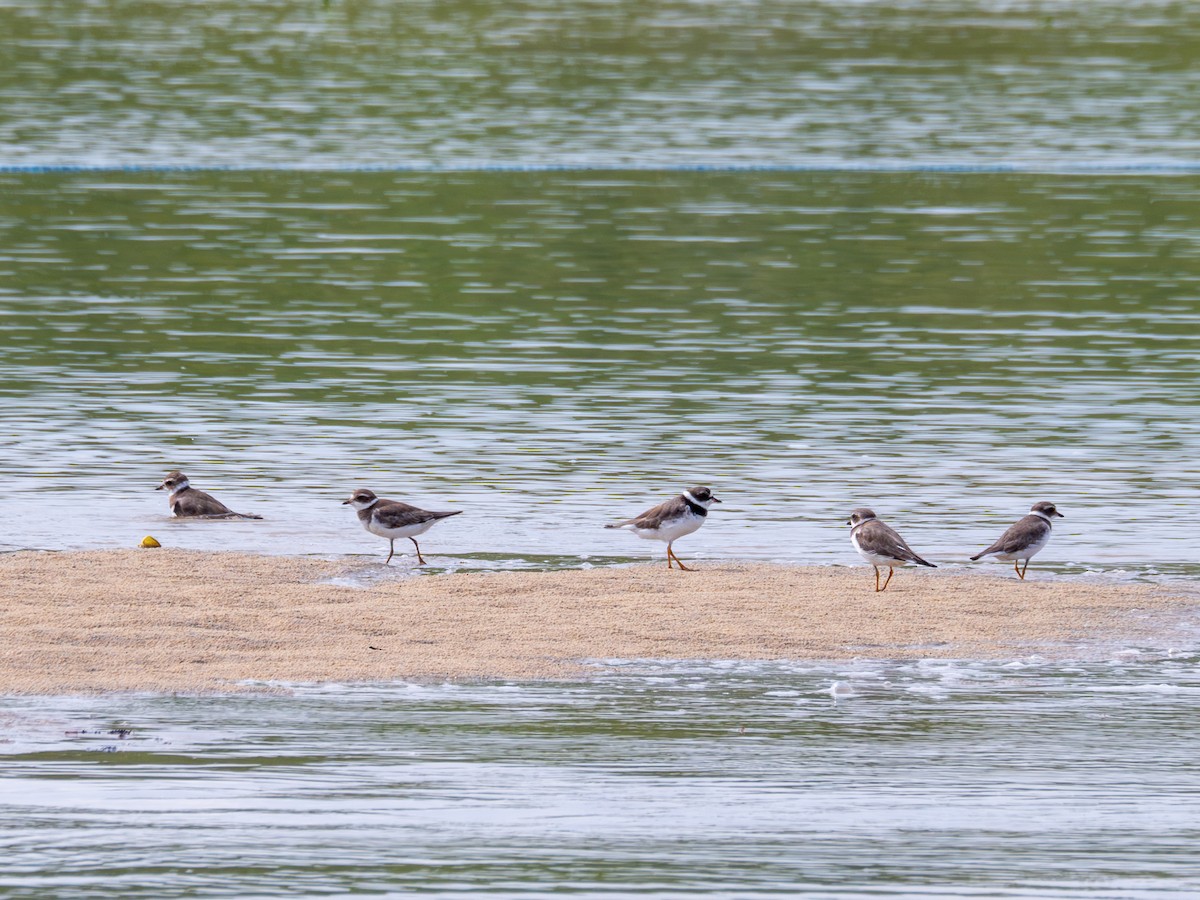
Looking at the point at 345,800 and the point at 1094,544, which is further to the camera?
the point at 1094,544

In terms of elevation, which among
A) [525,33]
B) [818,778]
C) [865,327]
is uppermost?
[818,778]

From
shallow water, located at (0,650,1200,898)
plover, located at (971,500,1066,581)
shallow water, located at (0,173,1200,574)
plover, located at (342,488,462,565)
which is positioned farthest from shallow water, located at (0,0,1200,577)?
shallow water, located at (0,650,1200,898)

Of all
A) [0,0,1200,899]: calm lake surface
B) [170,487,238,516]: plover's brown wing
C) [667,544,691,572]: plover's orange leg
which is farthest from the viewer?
[170,487,238,516]: plover's brown wing

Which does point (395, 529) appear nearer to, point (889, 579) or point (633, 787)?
point (889, 579)

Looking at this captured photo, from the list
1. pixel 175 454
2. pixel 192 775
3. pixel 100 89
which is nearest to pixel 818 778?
pixel 192 775

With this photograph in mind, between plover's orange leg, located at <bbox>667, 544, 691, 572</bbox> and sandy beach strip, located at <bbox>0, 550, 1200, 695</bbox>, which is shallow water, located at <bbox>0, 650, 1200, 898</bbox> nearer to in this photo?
sandy beach strip, located at <bbox>0, 550, 1200, 695</bbox>

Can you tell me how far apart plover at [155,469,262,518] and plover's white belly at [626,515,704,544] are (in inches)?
132

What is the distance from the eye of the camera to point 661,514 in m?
14.3

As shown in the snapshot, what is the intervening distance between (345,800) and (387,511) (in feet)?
17.8

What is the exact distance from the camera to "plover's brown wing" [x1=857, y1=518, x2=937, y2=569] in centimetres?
1333

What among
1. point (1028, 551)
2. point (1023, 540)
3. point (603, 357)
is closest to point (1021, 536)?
point (1023, 540)

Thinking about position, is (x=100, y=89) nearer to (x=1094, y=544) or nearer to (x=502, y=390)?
(x=502, y=390)

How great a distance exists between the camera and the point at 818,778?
9.59 metres

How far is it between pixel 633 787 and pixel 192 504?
7.28 m
